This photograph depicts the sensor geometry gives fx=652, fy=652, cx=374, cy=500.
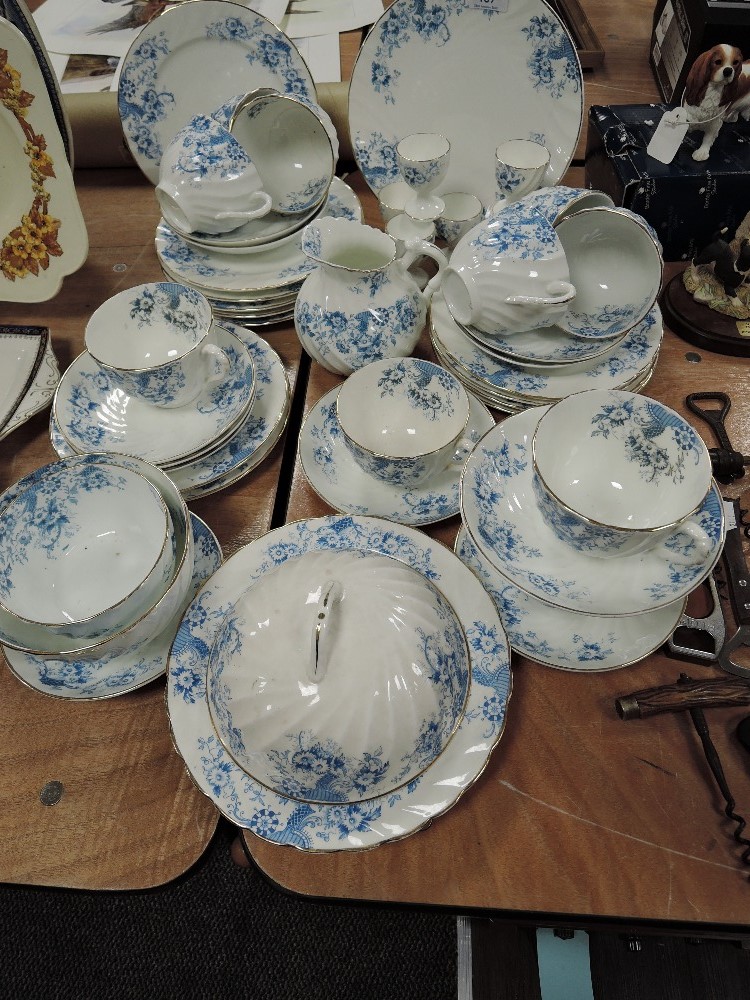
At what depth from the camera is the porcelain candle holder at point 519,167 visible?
3.18 ft

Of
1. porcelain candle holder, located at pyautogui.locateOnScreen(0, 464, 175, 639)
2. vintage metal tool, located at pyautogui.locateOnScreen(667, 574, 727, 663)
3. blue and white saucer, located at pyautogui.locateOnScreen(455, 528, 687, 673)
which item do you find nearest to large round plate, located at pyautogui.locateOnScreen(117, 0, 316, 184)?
porcelain candle holder, located at pyautogui.locateOnScreen(0, 464, 175, 639)

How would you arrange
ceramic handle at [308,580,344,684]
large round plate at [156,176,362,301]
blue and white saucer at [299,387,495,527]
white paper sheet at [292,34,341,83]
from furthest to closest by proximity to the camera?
white paper sheet at [292,34,341,83] < large round plate at [156,176,362,301] < blue and white saucer at [299,387,495,527] < ceramic handle at [308,580,344,684]

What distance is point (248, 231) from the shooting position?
3.50 ft

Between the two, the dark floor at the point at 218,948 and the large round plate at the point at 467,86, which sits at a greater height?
the large round plate at the point at 467,86

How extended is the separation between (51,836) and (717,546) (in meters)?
0.70

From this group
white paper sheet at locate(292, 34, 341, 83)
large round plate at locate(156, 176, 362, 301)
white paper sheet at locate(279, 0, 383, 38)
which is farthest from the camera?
white paper sheet at locate(279, 0, 383, 38)

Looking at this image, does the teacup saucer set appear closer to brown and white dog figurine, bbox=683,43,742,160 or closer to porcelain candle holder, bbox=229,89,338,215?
porcelain candle holder, bbox=229,89,338,215

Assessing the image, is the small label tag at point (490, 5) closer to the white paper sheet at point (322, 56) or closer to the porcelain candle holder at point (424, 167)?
the porcelain candle holder at point (424, 167)

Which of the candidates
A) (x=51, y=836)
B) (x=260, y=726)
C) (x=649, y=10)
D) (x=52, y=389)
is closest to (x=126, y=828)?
(x=51, y=836)

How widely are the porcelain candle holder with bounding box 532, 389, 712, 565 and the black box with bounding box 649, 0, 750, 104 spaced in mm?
799

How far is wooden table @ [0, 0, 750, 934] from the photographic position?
23.5 inches

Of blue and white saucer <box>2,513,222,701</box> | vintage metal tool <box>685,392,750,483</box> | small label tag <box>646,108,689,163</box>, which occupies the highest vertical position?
small label tag <box>646,108,689,163</box>

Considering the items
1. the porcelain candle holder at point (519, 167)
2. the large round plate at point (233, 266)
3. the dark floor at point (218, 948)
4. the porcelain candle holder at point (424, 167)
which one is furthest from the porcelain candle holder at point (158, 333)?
the dark floor at point (218, 948)

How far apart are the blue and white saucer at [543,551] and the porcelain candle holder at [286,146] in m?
0.61
